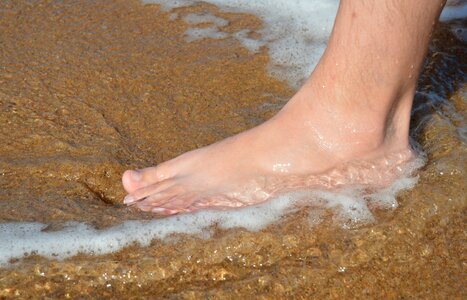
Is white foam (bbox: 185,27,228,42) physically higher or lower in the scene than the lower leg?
lower

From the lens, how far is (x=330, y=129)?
85.0 inches

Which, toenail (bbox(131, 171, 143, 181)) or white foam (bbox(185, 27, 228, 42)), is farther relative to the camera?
white foam (bbox(185, 27, 228, 42))

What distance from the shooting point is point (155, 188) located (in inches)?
89.0

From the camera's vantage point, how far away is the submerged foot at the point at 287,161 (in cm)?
215

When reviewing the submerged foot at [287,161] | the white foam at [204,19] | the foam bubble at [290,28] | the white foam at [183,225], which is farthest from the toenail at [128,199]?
the white foam at [204,19]

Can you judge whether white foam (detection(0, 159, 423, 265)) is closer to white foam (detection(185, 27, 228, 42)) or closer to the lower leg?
the lower leg

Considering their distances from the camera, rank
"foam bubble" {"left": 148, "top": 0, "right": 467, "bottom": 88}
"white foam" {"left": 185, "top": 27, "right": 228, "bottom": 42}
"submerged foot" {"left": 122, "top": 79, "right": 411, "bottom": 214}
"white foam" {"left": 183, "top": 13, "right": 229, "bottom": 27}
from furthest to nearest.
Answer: "white foam" {"left": 183, "top": 13, "right": 229, "bottom": 27}
"white foam" {"left": 185, "top": 27, "right": 228, "bottom": 42}
"foam bubble" {"left": 148, "top": 0, "right": 467, "bottom": 88}
"submerged foot" {"left": 122, "top": 79, "right": 411, "bottom": 214}

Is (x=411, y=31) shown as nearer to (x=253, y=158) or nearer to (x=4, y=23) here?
(x=253, y=158)

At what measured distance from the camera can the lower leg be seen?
6.52ft

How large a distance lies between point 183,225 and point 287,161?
14.6 inches

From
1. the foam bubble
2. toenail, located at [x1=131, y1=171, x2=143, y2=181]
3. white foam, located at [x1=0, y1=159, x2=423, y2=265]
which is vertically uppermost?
white foam, located at [x1=0, y1=159, x2=423, y2=265]

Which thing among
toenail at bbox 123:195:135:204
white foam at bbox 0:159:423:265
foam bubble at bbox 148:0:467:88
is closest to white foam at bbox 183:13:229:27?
foam bubble at bbox 148:0:467:88

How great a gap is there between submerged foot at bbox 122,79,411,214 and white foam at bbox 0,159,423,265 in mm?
51

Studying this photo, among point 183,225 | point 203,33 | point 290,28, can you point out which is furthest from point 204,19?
point 183,225
